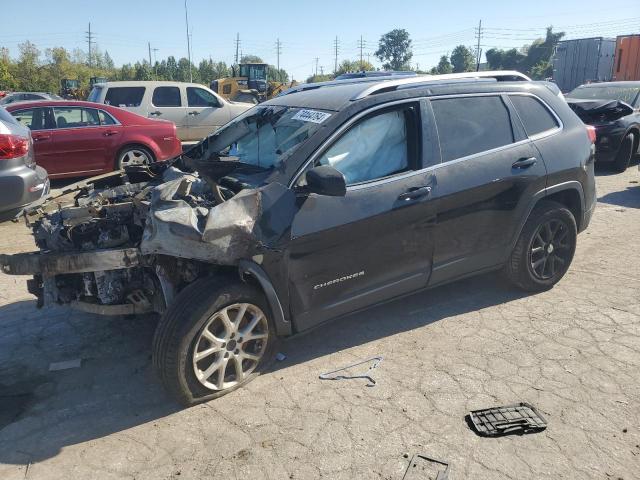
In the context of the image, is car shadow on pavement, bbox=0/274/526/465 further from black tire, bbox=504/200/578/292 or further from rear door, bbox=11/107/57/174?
rear door, bbox=11/107/57/174

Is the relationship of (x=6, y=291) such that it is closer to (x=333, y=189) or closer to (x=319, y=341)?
(x=319, y=341)

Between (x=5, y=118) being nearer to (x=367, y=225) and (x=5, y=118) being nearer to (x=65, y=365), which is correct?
(x=65, y=365)

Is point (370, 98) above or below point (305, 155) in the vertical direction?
above

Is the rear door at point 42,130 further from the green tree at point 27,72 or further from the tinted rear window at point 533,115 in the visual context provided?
the green tree at point 27,72

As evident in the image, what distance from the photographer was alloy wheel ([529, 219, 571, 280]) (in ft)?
14.7

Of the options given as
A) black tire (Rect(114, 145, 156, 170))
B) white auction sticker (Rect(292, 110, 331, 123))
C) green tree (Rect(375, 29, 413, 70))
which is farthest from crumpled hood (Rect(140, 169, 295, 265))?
green tree (Rect(375, 29, 413, 70))

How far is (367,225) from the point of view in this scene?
3.48m

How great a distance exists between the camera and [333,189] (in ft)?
10.3

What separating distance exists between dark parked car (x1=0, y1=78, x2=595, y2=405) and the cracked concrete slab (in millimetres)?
331

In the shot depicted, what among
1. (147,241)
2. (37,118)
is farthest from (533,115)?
(37,118)

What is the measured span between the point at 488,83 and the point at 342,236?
6.54ft

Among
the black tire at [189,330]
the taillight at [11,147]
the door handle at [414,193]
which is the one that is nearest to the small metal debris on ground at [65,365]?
the black tire at [189,330]

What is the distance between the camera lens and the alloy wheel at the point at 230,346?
3111mm

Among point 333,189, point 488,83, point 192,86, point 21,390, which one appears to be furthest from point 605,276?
point 192,86
